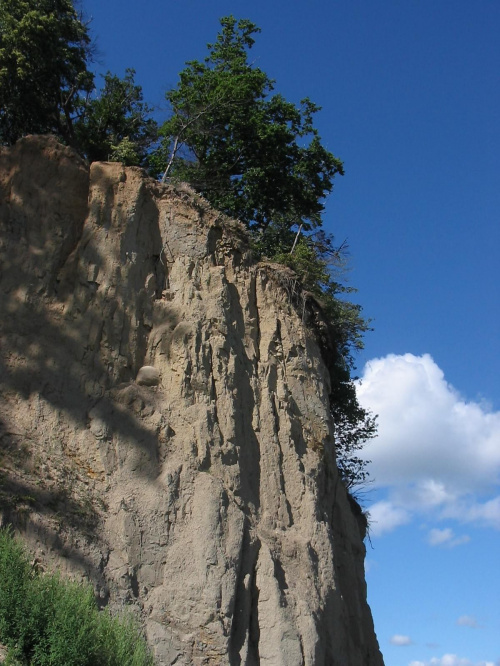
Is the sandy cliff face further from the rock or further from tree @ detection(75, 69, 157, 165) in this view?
tree @ detection(75, 69, 157, 165)

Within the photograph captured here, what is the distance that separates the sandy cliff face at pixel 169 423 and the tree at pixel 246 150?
822 cm

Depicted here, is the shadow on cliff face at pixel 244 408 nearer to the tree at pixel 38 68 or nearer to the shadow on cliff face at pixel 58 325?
the shadow on cliff face at pixel 58 325

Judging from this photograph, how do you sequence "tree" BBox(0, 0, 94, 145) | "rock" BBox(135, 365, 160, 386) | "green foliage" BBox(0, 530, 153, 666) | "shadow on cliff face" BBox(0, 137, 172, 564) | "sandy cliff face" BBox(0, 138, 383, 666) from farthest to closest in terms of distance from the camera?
"tree" BBox(0, 0, 94, 145) → "rock" BBox(135, 365, 160, 386) → "shadow on cliff face" BBox(0, 137, 172, 564) → "sandy cliff face" BBox(0, 138, 383, 666) → "green foliage" BBox(0, 530, 153, 666)

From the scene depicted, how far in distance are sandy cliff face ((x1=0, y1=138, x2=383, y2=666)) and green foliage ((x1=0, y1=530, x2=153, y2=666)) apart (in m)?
0.95

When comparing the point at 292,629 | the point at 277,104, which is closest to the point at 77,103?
the point at 277,104

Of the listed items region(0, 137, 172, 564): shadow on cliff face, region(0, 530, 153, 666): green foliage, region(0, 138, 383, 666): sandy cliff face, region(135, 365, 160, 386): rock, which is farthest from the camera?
region(135, 365, 160, 386): rock

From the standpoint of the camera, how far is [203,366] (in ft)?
50.7

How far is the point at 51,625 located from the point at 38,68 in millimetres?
15878

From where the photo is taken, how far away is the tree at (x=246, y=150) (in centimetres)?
2564

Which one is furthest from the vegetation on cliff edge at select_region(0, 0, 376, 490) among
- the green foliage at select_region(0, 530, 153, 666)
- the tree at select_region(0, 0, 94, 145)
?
the green foliage at select_region(0, 530, 153, 666)

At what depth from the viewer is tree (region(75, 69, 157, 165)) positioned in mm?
23766

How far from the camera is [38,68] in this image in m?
22.0

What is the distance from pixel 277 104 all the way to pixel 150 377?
15.9 metres

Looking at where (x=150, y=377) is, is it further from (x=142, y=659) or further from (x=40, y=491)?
(x=142, y=659)
